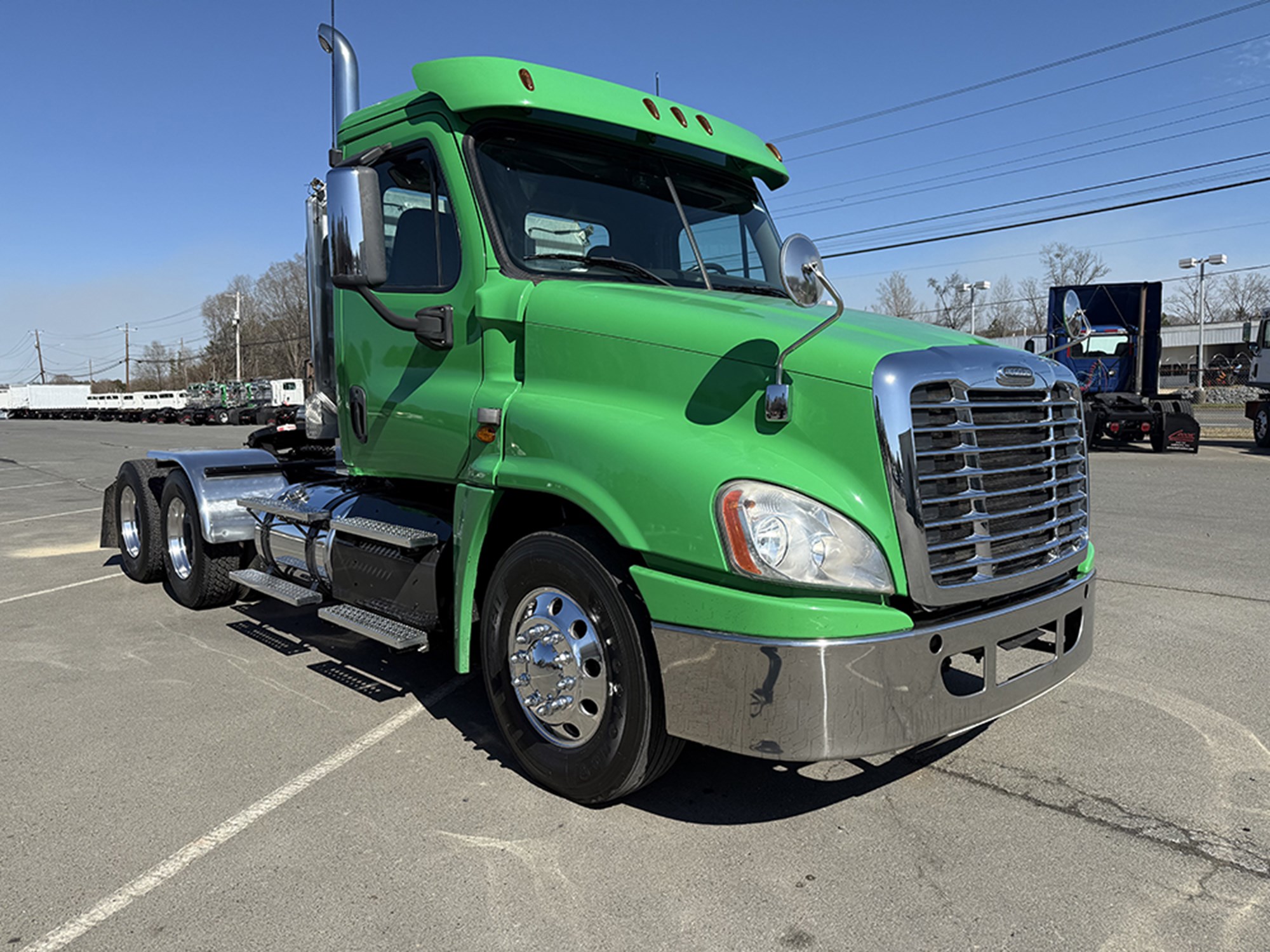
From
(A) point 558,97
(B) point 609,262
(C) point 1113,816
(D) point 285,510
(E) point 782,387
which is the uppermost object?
(A) point 558,97

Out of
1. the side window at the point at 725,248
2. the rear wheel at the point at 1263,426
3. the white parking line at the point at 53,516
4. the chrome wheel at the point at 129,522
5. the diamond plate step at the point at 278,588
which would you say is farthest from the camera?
the rear wheel at the point at 1263,426

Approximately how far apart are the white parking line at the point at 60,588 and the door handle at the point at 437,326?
496 centimetres

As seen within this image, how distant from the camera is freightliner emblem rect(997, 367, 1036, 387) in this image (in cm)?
323

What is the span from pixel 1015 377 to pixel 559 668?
6.25 ft

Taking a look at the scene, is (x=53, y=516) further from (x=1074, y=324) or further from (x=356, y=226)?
(x=1074, y=324)

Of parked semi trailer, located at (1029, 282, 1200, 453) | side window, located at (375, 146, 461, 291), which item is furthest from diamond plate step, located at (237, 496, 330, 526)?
parked semi trailer, located at (1029, 282, 1200, 453)

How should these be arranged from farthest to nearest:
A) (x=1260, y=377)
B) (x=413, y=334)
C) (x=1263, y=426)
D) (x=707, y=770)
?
(x=1260, y=377), (x=1263, y=426), (x=413, y=334), (x=707, y=770)

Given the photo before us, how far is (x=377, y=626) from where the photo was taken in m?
4.37

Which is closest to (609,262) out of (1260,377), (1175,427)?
(1175,427)

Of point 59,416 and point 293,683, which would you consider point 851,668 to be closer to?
point 293,683

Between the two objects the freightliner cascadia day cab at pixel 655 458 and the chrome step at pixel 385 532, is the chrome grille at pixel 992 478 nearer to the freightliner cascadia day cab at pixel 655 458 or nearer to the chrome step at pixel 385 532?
the freightliner cascadia day cab at pixel 655 458

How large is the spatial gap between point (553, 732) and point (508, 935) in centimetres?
97

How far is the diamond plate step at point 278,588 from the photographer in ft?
16.9

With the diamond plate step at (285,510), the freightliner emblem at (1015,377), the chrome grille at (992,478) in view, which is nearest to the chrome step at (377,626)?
the diamond plate step at (285,510)
